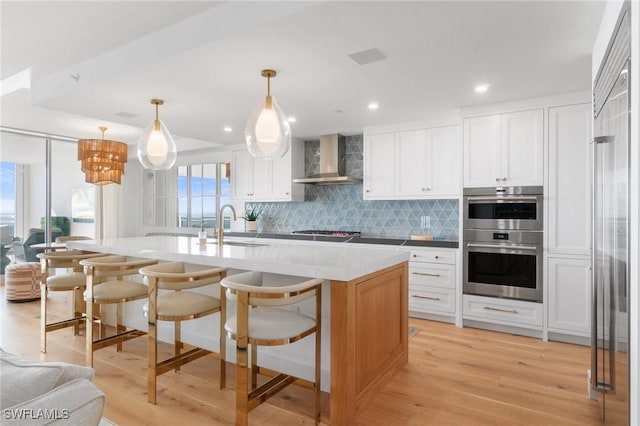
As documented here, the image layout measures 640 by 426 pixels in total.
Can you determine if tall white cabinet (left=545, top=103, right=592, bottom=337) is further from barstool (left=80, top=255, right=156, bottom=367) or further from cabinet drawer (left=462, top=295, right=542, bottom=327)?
barstool (left=80, top=255, right=156, bottom=367)

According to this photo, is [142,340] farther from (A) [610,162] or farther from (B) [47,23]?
(A) [610,162]

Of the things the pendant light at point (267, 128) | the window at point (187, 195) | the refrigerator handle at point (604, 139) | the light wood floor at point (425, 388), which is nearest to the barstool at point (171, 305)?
the light wood floor at point (425, 388)

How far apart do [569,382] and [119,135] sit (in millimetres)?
6882

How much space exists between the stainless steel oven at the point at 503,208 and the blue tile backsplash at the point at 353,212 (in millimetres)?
691

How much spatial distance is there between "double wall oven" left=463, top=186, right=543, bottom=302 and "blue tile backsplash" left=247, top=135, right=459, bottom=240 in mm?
724

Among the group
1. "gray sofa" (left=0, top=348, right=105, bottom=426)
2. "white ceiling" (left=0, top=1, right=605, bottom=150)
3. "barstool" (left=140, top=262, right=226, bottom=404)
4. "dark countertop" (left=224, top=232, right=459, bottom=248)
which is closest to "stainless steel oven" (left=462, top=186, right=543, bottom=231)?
"dark countertop" (left=224, top=232, right=459, bottom=248)

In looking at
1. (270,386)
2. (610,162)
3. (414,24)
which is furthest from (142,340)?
(610,162)

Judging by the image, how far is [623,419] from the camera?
156cm

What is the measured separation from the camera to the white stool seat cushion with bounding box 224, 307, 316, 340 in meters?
1.90

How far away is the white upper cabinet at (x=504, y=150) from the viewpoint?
11.5 feet

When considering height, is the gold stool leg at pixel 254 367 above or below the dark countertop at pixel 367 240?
below

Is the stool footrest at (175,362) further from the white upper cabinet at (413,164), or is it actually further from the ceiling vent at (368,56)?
the white upper cabinet at (413,164)

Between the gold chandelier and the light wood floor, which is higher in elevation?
the gold chandelier

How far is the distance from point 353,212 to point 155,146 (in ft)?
9.43
